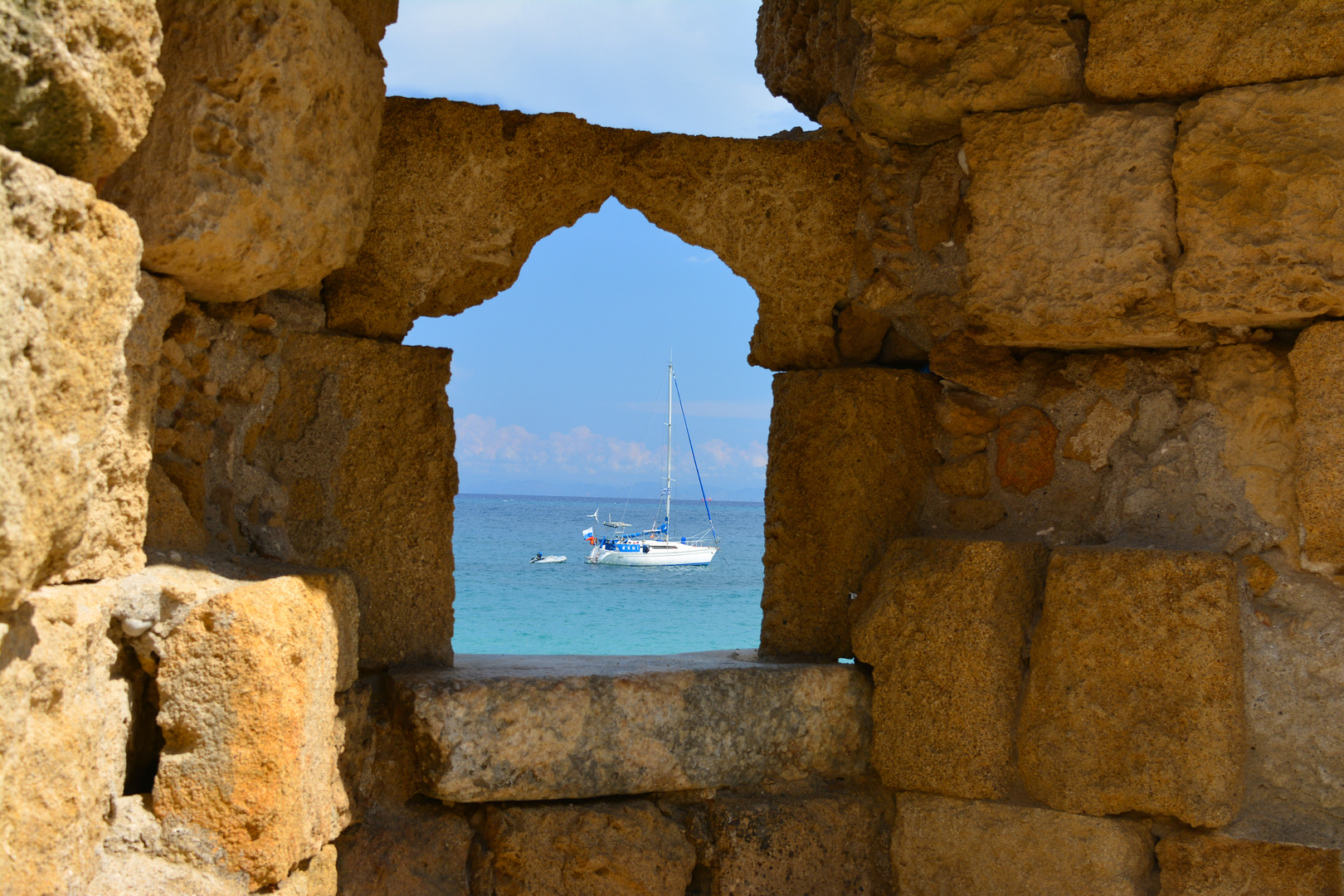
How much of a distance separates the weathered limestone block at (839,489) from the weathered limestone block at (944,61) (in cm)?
67

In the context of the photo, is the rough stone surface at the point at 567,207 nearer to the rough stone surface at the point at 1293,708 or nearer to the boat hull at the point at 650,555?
the rough stone surface at the point at 1293,708

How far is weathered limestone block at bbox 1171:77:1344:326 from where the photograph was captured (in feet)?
7.60

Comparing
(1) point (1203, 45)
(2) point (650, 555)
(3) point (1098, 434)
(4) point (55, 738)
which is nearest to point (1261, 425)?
(3) point (1098, 434)

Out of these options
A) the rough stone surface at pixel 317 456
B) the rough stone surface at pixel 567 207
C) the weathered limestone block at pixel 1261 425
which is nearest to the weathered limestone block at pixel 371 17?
the rough stone surface at pixel 567 207

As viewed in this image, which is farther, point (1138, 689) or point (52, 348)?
point (1138, 689)

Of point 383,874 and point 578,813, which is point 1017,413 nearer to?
point 578,813

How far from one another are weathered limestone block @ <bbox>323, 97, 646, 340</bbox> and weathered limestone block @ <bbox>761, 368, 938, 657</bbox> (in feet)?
2.78

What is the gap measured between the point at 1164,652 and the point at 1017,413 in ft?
2.29

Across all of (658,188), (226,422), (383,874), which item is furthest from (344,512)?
(658,188)

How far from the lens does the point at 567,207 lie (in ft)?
9.55

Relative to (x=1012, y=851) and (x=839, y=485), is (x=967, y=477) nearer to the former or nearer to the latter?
(x=839, y=485)

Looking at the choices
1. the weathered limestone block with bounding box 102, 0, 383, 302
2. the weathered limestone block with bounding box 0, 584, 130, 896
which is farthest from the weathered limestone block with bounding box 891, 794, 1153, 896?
the weathered limestone block with bounding box 102, 0, 383, 302

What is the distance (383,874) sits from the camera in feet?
7.92

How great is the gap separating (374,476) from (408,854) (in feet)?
2.79
